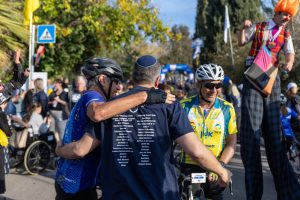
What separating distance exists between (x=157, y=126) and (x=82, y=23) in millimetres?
18631

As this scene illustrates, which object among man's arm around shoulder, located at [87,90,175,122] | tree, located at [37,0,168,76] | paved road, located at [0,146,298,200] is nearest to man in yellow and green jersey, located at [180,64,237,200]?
man's arm around shoulder, located at [87,90,175,122]

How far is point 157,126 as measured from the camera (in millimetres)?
3023

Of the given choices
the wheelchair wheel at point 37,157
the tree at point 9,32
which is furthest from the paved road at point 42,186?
the tree at point 9,32

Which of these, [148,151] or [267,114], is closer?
[148,151]

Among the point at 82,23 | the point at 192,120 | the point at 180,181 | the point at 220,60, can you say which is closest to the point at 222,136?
the point at 192,120

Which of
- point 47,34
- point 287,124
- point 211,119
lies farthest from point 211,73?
point 47,34

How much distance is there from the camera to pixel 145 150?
3.03 m

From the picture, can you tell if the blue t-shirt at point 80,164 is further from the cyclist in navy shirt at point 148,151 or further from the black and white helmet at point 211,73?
the black and white helmet at point 211,73

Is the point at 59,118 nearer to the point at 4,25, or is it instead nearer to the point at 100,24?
the point at 4,25

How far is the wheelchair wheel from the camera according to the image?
31.4 feet

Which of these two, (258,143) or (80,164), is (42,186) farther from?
(80,164)

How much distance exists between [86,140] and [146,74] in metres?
0.58

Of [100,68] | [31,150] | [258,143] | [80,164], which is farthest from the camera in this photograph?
[31,150]

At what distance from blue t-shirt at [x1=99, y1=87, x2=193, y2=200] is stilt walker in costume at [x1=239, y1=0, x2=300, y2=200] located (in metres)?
1.82
